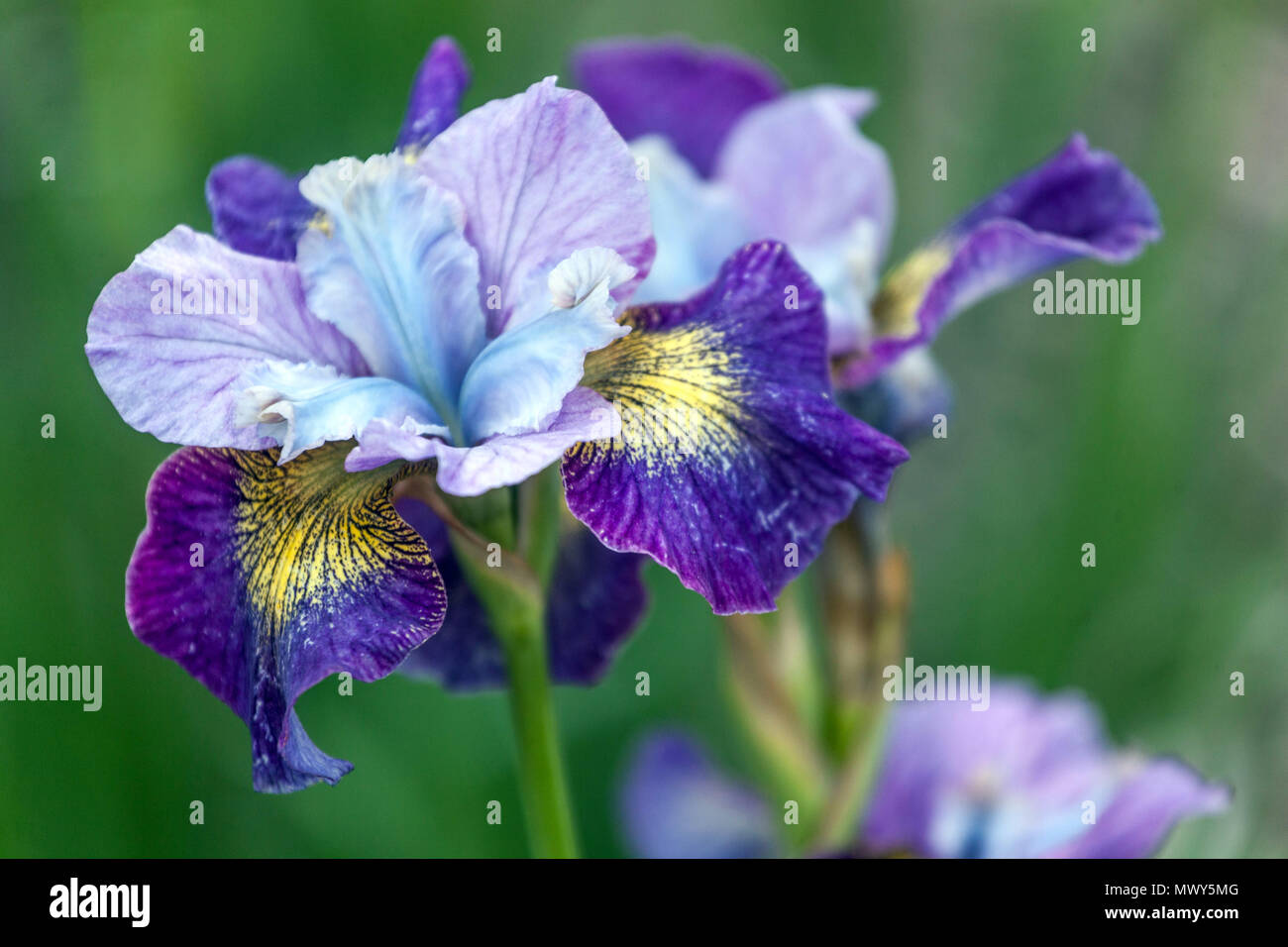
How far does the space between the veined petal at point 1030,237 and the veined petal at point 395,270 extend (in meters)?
0.37

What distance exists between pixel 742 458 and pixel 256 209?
455 millimetres

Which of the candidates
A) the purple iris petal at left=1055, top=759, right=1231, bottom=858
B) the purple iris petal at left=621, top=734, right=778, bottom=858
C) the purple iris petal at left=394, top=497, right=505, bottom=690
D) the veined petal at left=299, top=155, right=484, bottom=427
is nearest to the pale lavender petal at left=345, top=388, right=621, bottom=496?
the veined petal at left=299, top=155, right=484, bottom=427

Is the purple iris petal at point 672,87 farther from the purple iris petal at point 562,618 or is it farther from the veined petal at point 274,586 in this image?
the veined petal at point 274,586

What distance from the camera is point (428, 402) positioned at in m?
0.92

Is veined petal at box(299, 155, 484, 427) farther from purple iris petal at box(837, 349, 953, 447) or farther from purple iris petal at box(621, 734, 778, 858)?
purple iris petal at box(621, 734, 778, 858)

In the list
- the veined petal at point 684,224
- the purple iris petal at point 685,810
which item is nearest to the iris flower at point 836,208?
the veined petal at point 684,224

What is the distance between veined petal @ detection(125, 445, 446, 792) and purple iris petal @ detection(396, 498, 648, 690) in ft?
0.46

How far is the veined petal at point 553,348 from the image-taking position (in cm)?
84

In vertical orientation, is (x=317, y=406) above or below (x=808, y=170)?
below

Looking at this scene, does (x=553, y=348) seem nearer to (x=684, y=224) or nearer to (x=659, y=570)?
(x=684, y=224)

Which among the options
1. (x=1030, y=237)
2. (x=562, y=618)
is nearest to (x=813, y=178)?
(x=1030, y=237)

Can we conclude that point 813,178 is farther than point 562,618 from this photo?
Yes

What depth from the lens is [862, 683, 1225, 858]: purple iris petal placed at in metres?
1.22
